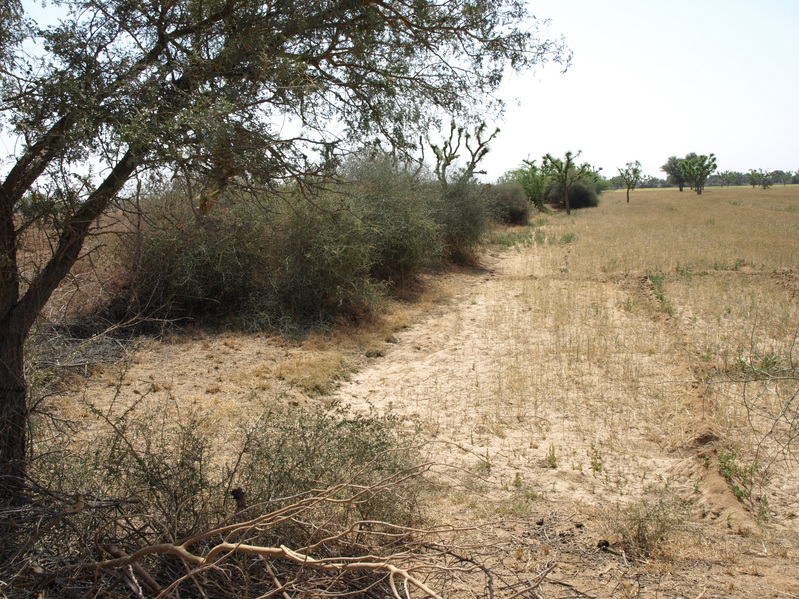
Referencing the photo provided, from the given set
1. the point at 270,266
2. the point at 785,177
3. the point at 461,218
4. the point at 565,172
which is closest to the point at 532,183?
the point at 565,172

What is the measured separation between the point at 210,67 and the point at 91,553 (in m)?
2.88

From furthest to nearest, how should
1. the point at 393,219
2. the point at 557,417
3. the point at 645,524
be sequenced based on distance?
the point at 393,219 → the point at 557,417 → the point at 645,524

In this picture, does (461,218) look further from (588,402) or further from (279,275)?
(588,402)

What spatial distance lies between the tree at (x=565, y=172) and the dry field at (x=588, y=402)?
1233 inches

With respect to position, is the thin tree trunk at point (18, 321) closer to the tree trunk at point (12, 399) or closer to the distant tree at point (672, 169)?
the tree trunk at point (12, 399)

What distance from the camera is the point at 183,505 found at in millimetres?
3320

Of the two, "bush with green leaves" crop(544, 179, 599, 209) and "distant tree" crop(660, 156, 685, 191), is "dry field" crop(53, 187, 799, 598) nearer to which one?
"bush with green leaves" crop(544, 179, 599, 209)

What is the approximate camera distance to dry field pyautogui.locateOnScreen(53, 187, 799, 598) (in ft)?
12.3

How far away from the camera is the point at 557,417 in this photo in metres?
6.63

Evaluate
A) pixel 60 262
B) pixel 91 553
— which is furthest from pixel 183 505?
pixel 60 262

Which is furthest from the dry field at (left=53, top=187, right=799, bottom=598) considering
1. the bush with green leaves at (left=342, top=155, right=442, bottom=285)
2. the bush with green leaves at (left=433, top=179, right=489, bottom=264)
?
the bush with green leaves at (left=433, top=179, right=489, bottom=264)

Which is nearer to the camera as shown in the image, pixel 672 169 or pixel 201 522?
pixel 201 522

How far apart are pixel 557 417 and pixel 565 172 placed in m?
41.4

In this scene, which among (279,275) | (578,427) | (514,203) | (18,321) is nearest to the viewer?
(18,321)
